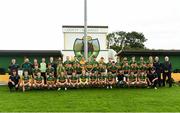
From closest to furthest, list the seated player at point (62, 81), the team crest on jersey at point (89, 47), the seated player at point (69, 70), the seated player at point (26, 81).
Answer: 1. the seated player at point (26, 81)
2. the seated player at point (62, 81)
3. the seated player at point (69, 70)
4. the team crest on jersey at point (89, 47)

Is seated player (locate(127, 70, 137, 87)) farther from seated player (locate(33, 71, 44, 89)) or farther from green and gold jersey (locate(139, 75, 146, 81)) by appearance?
seated player (locate(33, 71, 44, 89))

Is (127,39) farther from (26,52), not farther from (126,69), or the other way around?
(126,69)

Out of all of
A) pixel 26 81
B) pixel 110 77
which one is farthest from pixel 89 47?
pixel 26 81

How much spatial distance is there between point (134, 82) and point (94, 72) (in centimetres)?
172

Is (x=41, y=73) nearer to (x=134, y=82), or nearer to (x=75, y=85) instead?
(x=75, y=85)

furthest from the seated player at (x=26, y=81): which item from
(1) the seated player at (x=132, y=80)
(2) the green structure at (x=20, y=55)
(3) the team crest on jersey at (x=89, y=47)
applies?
(2) the green structure at (x=20, y=55)

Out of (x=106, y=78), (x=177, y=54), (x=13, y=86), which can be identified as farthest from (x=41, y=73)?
(x=177, y=54)

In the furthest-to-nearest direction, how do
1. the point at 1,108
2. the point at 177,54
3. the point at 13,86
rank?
the point at 177,54
the point at 13,86
the point at 1,108

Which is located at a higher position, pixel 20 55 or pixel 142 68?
pixel 20 55

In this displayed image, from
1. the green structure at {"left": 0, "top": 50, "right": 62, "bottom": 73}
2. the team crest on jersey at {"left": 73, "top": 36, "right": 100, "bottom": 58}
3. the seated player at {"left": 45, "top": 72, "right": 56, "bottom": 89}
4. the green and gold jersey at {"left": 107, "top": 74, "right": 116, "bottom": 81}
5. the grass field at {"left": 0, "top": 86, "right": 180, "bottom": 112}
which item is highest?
the team crest on jersey at {"left": 73, "top": 36, "right": 100, "bottom": 58}

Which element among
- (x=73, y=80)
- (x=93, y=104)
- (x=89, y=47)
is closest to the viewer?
(x=93, y=104)

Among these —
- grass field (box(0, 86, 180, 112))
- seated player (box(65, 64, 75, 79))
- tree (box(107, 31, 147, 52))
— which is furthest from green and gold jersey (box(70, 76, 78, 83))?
tree (box(107, 31, 147, 52))

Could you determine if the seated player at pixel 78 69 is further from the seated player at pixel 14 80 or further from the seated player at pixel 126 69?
the seated player at pixel 14 80

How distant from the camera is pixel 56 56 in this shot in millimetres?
23500
